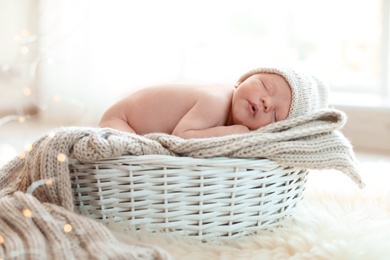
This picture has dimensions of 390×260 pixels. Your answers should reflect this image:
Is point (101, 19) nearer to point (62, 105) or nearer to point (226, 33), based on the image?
point (62, 105)

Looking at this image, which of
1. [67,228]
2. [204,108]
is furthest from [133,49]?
[67,228]

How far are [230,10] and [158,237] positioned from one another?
1.88m

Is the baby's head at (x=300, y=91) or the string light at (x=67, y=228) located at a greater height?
the baby's head at (x=300, y=91)

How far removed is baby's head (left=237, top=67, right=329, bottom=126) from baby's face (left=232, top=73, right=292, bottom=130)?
0.01 meters

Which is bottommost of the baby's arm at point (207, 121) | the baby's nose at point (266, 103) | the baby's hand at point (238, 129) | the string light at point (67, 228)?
the string light at point (67, 228)

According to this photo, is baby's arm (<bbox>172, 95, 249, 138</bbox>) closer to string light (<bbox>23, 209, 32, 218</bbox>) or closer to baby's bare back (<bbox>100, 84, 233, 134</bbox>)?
baby's bare back (<bbox>100, 84, 233, 134</bbox>)

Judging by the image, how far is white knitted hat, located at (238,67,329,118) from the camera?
1.28 m

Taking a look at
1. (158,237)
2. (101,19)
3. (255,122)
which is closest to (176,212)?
(158,237)

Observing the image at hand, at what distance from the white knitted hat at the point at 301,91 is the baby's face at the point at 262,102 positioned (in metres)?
0.01

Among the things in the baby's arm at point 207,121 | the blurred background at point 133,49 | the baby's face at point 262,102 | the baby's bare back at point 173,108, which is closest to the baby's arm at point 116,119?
the baby's bare back at point 173,108

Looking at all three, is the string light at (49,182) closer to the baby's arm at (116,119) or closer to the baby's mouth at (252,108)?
the baby's arm at (116,119)

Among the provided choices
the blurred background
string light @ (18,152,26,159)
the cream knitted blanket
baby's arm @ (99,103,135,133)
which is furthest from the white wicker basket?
the blurred background

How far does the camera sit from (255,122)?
1301 mm

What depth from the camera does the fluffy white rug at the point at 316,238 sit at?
42.4 inches
